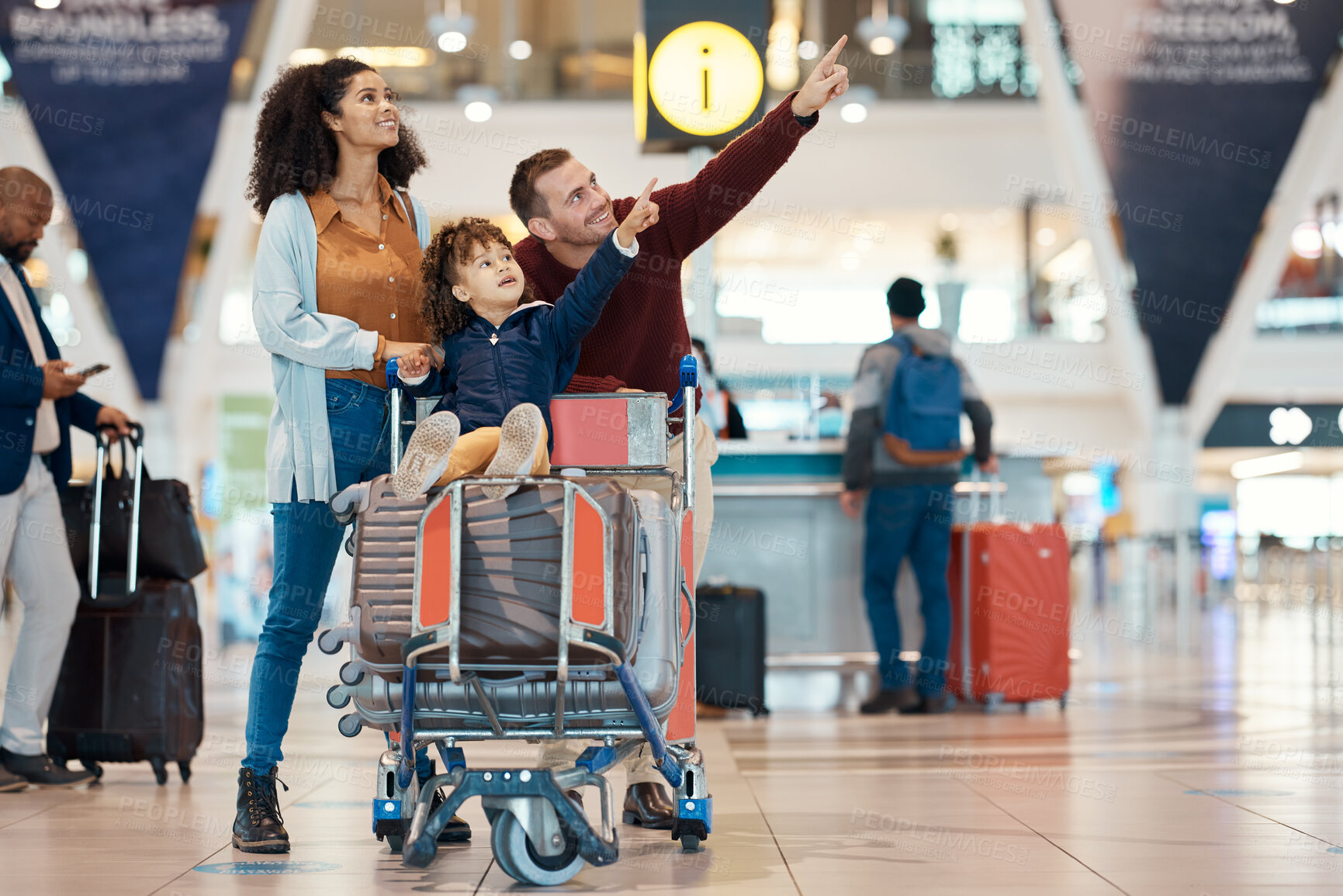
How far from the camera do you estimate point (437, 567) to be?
2.20 metres

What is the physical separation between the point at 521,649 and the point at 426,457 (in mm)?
354

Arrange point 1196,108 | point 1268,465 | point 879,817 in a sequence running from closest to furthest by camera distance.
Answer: point 879,817 < point 1196,108 < point 1268,465

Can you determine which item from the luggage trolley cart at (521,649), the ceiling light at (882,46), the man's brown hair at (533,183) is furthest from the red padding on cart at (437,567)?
the ceiling light at (882,46)

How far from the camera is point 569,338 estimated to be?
260 cm

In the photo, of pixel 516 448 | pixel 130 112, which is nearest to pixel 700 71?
pixel 516 448

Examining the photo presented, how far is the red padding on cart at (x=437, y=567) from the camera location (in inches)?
85.5

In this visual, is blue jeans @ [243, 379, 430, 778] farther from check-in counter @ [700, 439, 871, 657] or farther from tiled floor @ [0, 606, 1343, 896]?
check-in counter @ [700, 439, 871, 657]

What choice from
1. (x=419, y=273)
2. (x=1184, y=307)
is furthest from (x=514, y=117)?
(x=419, y=273)

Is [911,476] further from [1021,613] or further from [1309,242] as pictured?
[1309,242]

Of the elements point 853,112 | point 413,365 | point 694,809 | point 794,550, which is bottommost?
point 694,809

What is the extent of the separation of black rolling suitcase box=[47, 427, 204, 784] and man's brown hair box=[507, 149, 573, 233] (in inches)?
58.1

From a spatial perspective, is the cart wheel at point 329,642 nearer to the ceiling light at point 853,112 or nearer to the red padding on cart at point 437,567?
the red padding on cart at point 437,567

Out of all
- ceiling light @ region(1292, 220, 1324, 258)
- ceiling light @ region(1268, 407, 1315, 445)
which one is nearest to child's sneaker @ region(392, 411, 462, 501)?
ceiling light @ region(1268, 407, 1315, 445)

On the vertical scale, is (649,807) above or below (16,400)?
below
